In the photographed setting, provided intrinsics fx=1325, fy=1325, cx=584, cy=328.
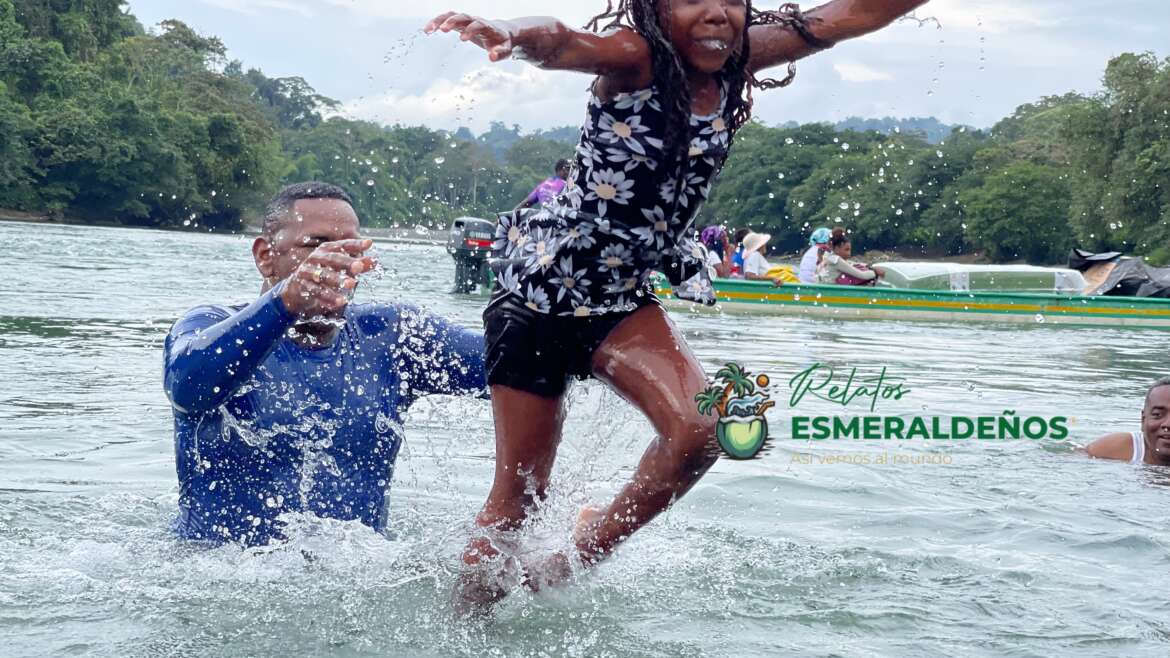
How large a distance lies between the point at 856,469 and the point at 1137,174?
39.7 meters

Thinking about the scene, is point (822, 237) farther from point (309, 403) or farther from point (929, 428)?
point (309, 403)

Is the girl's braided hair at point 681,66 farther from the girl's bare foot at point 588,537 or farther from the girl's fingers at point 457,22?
the girl's bare foot at point 588,537

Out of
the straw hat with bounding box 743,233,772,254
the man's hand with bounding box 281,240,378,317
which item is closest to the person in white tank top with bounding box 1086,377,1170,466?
the man's hand with bounding box 281,240,378,317

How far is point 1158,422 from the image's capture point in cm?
700

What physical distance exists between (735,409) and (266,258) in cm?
144

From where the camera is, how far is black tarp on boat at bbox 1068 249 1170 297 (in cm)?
2098

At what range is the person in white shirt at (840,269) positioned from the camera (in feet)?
64.8

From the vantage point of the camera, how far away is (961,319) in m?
19.5

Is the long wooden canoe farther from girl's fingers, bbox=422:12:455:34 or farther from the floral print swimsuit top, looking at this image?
girl's fingers, bbox=422:12:455:34

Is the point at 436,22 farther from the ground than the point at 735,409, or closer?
farther from the ground

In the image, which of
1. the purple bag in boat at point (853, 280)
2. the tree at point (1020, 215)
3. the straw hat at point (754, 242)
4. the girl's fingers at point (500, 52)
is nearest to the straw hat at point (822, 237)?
the purple bag in boat at point (853, 280)

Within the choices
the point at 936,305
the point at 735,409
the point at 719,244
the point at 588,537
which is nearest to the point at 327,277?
the point at 588,537

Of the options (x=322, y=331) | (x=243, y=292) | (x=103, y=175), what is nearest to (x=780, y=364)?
(x=322, y=331)

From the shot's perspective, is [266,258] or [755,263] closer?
[266,258]
